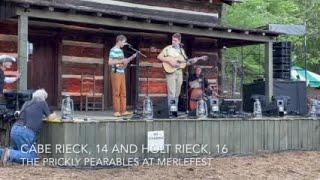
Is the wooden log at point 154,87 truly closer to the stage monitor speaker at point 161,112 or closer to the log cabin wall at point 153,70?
the log cabin wall at point 153,70

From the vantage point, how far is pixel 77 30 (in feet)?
47.9

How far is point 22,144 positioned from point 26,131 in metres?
0.23

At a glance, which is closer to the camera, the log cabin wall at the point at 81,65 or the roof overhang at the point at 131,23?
the roof overhang at the point at 131,23

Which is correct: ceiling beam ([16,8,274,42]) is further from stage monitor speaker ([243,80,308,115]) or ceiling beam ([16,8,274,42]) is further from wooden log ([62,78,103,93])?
wooden log ([62,78,103,93])

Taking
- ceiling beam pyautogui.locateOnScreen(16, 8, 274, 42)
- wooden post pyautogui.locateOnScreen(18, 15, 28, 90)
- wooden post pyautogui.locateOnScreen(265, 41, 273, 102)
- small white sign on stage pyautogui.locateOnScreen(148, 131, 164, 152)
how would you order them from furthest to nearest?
wooden post pyautogui.locateOnScreen(265, 41, 273, 102)
ceiling beam pyautogui.locateOnScreen(16, 8, 274, 42)
wooden post pyautogui.locateOnScreen(18, 15, 28, 90)
small white sign on stage pyautogui.locateOnScreen(148, 131, 164, 152)

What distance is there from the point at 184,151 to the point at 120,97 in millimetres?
1598

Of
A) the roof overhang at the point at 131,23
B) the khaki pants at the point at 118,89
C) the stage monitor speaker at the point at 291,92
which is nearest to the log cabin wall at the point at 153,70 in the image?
the roof overhang at the point at 131,23

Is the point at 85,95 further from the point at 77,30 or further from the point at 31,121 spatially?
the point at 31,121

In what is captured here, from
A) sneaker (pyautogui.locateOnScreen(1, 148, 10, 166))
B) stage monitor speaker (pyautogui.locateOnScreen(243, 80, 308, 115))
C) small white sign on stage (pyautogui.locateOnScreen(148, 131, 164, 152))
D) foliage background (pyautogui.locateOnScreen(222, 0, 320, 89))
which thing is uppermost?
foliage background (pyautogui.locateOnScreen(222, 0, 320, 89))

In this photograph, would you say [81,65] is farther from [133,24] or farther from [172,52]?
[172,52]

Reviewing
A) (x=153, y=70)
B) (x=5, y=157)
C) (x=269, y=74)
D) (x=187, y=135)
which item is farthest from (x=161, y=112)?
(x=153, y=70)

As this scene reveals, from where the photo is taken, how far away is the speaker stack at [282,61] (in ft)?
54.9

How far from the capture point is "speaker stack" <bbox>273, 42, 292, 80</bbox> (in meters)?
16.7

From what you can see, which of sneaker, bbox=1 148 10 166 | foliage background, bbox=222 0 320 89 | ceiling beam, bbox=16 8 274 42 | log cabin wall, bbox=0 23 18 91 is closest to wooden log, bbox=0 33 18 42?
log cabin wall, bbox=0 23 18 91
